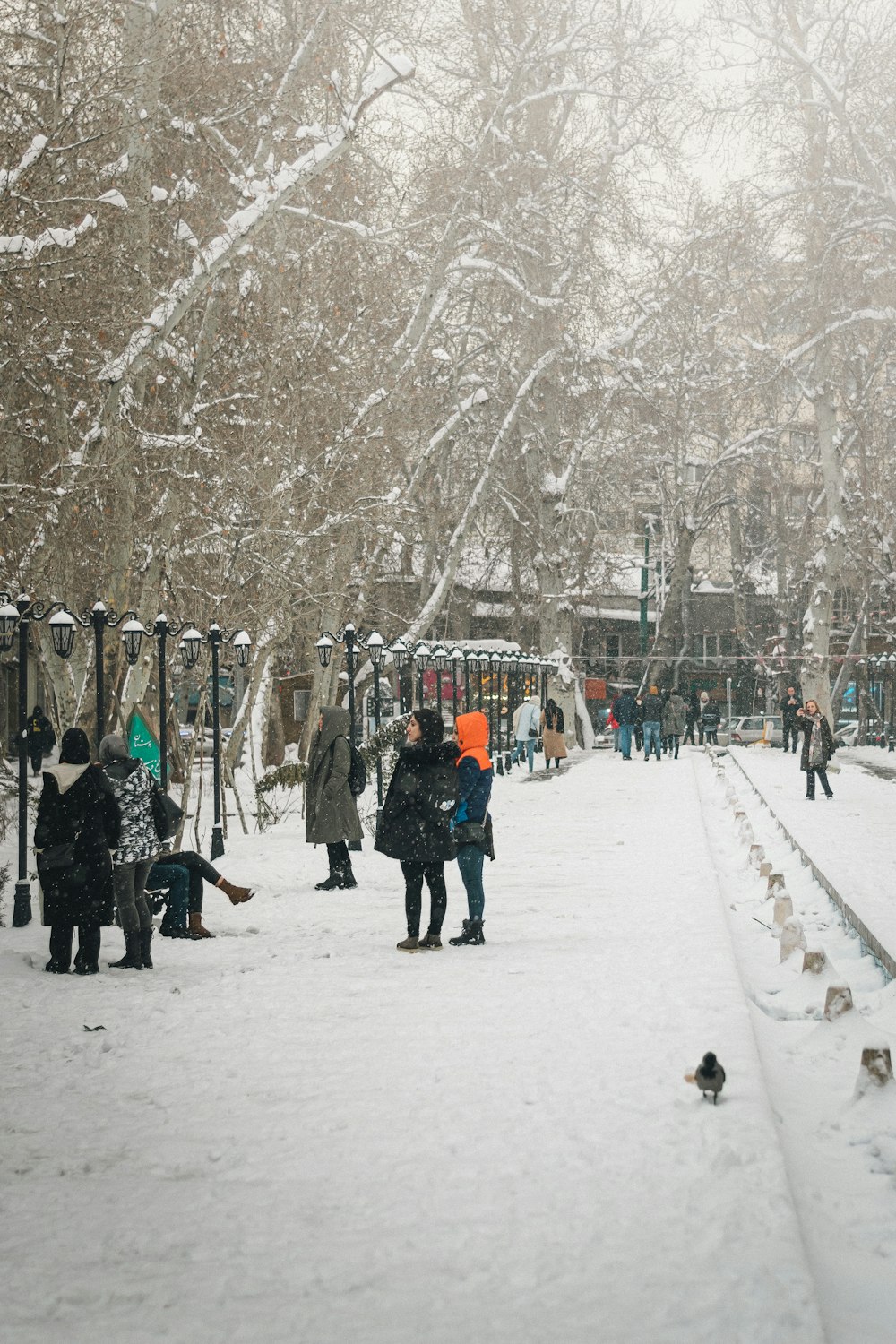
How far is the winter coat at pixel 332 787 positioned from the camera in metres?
12.4

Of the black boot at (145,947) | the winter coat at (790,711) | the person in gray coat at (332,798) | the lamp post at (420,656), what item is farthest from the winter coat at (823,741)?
the winter coat at (790,711)

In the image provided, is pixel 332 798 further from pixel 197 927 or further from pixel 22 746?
pixel 22 746

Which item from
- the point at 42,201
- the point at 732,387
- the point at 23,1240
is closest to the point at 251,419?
the point at 42,201

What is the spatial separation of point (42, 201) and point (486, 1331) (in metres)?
11.2

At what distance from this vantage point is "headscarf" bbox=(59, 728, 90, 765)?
29.0 ft

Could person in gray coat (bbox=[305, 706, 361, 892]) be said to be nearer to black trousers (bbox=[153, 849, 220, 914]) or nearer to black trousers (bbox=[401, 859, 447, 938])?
black trousers (bbox=[153, 849, 220, 914])

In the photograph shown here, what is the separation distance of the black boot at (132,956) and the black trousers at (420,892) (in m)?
1.66

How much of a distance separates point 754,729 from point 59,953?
149ft

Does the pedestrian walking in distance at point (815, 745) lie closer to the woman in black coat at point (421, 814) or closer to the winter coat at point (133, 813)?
the woman in black coat at point (421, 814)

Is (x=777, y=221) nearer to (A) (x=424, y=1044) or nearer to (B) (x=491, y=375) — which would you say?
(B) (x=491, y=375)

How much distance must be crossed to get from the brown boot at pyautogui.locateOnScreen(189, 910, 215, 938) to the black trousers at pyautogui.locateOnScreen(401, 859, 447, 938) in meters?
1.64

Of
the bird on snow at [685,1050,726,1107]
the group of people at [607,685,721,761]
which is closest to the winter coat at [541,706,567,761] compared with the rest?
the group of people at [607,685,721,761]

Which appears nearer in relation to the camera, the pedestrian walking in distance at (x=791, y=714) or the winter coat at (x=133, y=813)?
the winter coat at (x=133, y=813)

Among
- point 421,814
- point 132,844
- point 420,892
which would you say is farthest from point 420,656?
point 132,844
